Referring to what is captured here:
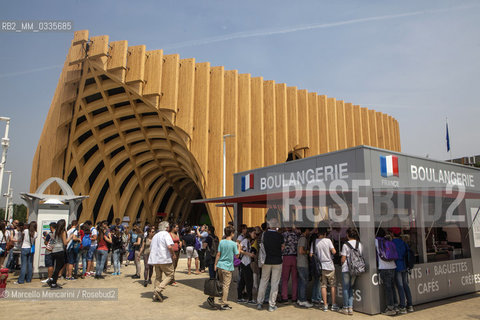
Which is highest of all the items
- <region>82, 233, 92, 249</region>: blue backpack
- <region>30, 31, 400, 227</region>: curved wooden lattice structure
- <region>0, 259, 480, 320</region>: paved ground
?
<region>30, 31, 400, 227</region>: curved wooden lattice structure

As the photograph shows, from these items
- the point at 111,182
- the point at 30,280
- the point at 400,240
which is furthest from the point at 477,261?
the point at 111,182

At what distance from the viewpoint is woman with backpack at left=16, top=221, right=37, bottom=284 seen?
30.9 feet

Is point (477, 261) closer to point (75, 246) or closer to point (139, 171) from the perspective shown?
point (75, 246)

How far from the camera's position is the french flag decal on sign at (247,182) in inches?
446

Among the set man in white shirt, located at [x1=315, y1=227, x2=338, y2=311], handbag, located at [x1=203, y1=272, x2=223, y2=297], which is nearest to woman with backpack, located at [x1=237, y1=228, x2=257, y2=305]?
handbag, located at [x1=203, y1=272, x2=223, y2=297]

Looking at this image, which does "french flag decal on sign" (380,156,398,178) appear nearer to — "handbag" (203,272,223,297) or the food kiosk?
the food kiosk

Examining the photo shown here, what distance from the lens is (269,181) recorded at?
10.6 meters

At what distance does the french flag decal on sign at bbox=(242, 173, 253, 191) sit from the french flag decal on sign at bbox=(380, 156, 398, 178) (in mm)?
4663

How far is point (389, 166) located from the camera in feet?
25.9

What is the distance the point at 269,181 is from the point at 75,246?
6.50m

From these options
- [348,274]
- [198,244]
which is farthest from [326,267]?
[198,244]

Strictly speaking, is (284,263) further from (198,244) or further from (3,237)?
(3,237)

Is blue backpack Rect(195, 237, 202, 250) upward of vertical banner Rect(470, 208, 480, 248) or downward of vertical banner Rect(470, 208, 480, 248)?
downward

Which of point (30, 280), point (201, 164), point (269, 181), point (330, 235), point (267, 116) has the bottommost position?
point (30, 280)
